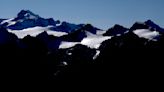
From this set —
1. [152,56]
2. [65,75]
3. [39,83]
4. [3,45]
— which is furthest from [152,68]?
[3,45]

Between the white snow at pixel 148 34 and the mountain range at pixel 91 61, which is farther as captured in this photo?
the white snow at pixel 148 34

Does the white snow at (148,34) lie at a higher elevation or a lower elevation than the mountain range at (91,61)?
higher

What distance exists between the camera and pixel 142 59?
160 meters

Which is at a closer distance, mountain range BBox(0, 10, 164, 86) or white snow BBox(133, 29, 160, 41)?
mountain range BBox(0, 10, 164, 86)

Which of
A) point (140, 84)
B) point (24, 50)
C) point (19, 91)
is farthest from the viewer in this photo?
point (24, 50)

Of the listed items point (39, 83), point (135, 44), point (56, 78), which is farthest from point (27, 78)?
point (135, 44)

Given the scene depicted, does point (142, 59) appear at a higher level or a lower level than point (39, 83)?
higher

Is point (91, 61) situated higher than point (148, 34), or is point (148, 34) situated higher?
point (148, 34)

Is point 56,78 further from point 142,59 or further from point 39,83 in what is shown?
point 142,59

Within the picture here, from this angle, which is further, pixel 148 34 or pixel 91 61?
pixel 148 34

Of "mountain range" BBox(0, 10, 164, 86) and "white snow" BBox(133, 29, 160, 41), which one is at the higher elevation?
"white snow" BBox(133, 29, 160, 41)

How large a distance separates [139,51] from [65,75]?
99.0 ft

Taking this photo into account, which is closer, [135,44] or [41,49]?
[135,44]

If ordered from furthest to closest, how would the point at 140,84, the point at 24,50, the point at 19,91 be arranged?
the point at 24,50 → the point at 19,91 → the point at 140,84
